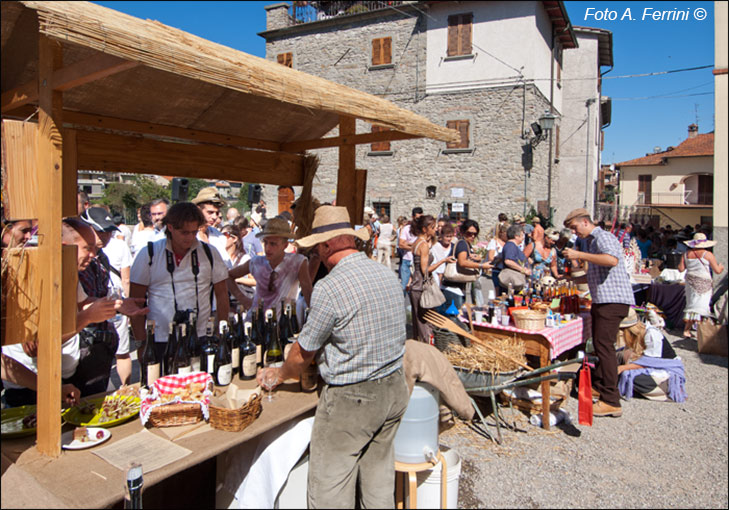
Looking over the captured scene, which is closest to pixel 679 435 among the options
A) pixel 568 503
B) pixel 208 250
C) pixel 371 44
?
pixel 568 503

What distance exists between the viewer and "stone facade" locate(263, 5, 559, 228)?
18.0 m

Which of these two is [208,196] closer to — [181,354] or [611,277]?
[181,354]

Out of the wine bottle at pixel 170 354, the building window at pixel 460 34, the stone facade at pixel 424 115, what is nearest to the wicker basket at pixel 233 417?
the wine bottle at pixel 170 354

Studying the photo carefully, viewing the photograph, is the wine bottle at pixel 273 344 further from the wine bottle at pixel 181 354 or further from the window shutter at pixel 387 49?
the window shutter at pixel 387 49

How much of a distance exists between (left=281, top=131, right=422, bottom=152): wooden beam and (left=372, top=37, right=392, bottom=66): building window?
16.4m

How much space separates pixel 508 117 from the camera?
18.0 metres

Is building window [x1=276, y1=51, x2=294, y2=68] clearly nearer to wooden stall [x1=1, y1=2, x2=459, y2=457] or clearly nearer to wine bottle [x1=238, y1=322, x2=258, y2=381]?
wooden stall [x1=1, y1=2, x2=459, y2=457]

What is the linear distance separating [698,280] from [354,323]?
7.28 meters

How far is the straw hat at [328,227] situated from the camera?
101 inches

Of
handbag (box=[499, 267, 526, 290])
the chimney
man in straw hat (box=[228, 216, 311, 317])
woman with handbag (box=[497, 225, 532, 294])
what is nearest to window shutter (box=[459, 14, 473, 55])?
the chimney

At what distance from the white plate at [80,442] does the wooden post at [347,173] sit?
8.59 feet

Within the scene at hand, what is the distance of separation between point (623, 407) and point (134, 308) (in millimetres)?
4913

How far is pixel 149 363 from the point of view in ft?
9.04

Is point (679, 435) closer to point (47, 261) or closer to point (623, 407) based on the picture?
point (623, 407)
